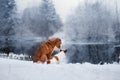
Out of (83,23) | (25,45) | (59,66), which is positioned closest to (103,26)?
(83,23)

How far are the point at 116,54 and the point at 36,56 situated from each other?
664mm

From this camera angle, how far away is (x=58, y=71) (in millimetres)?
2607

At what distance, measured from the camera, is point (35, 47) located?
263 centimetres

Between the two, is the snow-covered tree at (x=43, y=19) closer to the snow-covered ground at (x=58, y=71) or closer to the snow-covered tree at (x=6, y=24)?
the snow-covered tree at (x=6, y=24)

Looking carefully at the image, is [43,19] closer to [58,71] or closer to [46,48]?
[46,48]

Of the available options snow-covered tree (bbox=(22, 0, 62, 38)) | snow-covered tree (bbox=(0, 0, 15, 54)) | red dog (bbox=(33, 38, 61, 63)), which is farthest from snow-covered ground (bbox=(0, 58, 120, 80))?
snow-covered tree (bbox=(22, 0, 62, 38))

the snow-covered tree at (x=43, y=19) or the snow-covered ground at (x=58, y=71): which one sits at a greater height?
the snow-covered tree at (x=43, y=19)

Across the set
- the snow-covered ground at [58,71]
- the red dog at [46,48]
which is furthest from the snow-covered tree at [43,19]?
the snow-covered ground at [58,71]

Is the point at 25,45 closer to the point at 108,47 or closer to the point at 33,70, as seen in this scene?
the point at 33,70

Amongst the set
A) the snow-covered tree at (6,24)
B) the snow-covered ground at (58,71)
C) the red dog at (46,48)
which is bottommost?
the snow-covered ground at (58,71)

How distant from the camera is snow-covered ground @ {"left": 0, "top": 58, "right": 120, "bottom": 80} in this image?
2.59 m

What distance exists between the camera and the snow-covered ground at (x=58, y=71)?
8.51 feet

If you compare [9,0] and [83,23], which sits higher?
[9,0]

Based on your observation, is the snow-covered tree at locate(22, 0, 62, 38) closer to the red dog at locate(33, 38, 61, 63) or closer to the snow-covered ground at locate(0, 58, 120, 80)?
the red dog at locate(33, 38, 61, 63)
